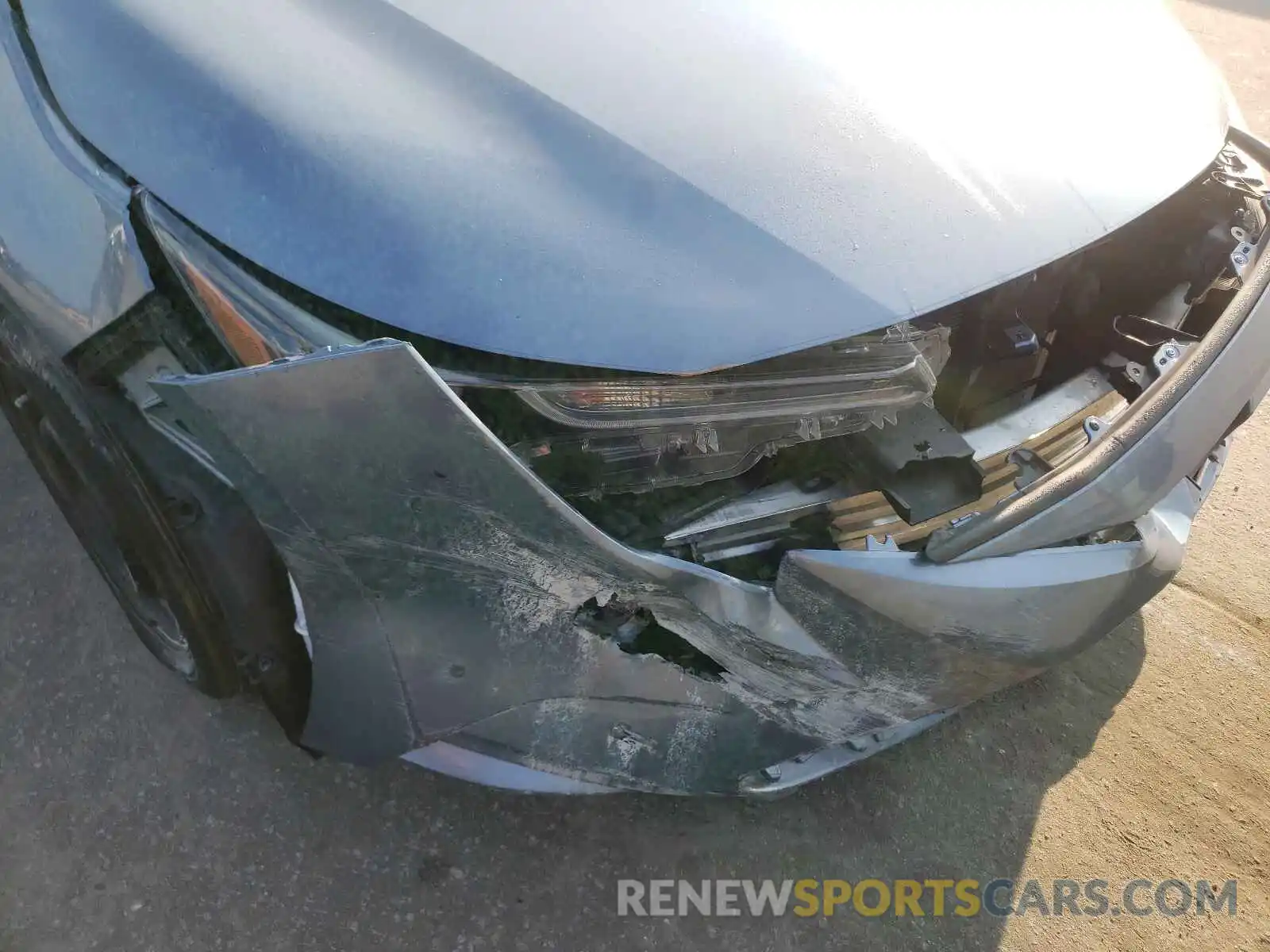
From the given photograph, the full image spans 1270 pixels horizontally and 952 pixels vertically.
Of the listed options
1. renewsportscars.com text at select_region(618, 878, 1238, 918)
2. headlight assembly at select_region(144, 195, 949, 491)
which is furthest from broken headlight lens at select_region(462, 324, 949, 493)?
renewsportscars.com text at select_region(618, 878, 1238, 918)

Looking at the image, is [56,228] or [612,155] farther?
[56,228]

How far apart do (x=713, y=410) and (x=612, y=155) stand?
403 mm

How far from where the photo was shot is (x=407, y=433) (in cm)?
119

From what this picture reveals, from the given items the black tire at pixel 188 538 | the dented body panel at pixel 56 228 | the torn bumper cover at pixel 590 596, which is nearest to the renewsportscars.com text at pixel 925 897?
the torn bumper cover at pixel 590 596

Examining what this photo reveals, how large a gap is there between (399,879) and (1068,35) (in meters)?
2.07

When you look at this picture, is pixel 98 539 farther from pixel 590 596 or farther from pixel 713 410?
pixel 713 410

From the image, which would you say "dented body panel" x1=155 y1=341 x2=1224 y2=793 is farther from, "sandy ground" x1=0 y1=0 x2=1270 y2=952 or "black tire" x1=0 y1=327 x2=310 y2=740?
"sandy ground" x1=0 y1=0 x2=1270 y2=952

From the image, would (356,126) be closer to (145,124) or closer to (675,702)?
(145,124)

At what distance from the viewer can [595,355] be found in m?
1.27

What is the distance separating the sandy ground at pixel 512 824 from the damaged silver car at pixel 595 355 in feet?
1.00

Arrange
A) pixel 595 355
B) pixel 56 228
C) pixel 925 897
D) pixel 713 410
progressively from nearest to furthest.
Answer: pixel 595 355 → pixel 713 410 → pixel 56 228 → pixel 925 897

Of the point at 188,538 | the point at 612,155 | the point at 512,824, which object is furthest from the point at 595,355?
the point at 512,824

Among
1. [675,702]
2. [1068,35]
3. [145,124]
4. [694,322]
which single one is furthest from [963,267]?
[145,124]

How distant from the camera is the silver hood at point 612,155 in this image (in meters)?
1.29
